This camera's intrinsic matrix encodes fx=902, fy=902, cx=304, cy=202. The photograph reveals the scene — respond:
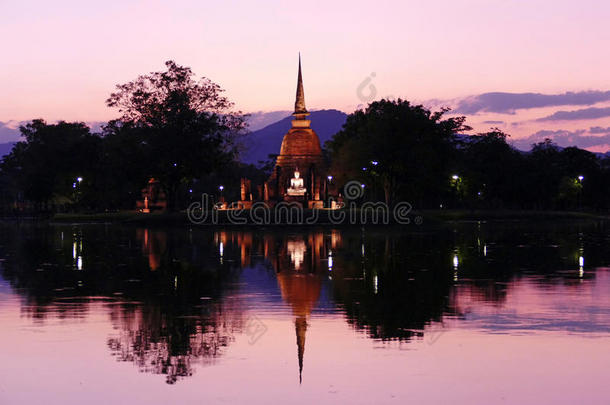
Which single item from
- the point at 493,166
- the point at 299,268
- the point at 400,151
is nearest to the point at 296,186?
the point at 400,151

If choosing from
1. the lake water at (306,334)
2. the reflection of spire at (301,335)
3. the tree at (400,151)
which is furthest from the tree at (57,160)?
the reflection of spire at (301,335)

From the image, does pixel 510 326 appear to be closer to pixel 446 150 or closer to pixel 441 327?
pixel 441 327

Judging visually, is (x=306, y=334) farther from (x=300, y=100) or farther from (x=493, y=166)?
(x=493, y=166)

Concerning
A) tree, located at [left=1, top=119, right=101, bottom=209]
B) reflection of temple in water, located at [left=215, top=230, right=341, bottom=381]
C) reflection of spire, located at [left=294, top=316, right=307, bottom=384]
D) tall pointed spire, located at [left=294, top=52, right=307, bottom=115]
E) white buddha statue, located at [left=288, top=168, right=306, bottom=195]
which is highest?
tall pointed spire, located at [left=294, top=52, right=307, bottom=115]

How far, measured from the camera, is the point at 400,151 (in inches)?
4109

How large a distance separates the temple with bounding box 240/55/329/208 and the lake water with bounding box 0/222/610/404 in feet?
281

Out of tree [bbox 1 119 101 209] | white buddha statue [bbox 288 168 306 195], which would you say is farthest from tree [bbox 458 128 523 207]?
tree [bbox 1 119 101 209]

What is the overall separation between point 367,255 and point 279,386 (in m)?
25.5

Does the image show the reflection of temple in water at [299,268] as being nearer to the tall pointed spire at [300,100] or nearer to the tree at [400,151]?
the tree at [400,151]

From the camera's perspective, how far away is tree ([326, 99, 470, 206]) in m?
105

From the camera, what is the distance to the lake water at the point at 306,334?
11.3 meters

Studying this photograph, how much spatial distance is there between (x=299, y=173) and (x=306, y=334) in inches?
4176

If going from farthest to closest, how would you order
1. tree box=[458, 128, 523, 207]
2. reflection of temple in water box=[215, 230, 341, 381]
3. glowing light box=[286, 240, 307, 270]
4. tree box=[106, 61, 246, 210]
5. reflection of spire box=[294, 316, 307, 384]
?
tree box=[458, 128, 523, 207] → tree box=[106, 61, 246, 210] → glowing light box=[286, 240, 307, 270] → reflection of temple in water box=[215, 230, 341, 381] → reflection of spire box=[294, 316, 307, 384]

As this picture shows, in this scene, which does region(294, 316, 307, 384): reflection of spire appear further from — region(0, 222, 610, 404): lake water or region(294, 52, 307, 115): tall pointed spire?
region(294, 52, 307, 115): tall pointed spire
